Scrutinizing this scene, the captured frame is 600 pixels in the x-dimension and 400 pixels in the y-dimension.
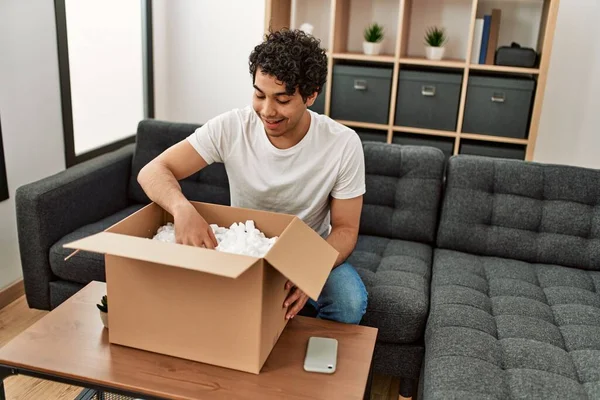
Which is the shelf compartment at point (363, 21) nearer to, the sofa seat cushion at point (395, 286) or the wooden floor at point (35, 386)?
the sofa seat cushion at point (395, 286)

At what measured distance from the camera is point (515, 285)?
6.46ft

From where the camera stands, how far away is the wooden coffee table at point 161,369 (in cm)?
120

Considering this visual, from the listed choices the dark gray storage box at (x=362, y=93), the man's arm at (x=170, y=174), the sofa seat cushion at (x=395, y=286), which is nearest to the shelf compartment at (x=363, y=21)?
the dark gray storage box at (x=362, y=93)

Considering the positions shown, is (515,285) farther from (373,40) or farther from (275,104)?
(373,40)

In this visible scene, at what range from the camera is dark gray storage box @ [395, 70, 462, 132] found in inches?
112

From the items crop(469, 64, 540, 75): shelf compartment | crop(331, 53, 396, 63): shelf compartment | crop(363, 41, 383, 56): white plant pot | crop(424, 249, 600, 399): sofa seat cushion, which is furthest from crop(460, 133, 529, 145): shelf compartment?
crop(424, 249, 600, 399): sofa seat cushion

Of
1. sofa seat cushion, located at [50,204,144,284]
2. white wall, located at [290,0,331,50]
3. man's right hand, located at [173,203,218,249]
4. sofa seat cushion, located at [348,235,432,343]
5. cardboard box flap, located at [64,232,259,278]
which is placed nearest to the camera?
cardboard box flap, located at [64,232,259,278]

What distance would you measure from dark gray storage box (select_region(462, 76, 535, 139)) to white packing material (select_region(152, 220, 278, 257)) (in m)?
1.77

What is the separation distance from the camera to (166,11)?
345cm

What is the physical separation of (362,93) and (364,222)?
880 mm

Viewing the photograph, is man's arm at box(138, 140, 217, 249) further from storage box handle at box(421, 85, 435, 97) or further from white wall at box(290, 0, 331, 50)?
white wall at box(290, 0, 331, 50)

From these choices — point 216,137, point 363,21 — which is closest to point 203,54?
point 363,21

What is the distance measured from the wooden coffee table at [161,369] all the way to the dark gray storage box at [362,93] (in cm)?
173

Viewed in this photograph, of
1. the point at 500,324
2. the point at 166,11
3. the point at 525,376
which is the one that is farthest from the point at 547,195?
the point at 166,11
